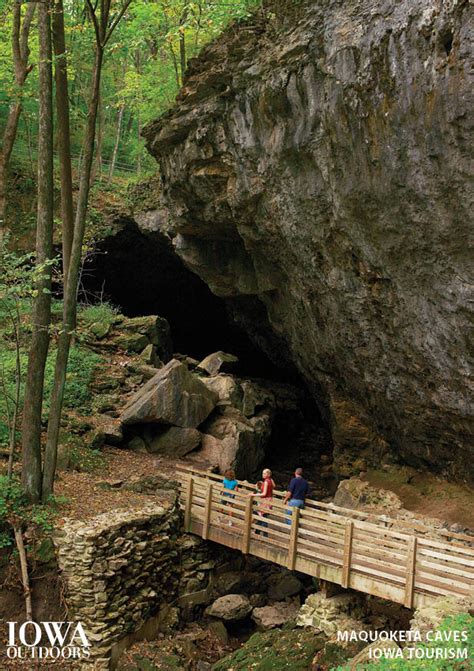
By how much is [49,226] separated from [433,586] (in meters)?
10.1

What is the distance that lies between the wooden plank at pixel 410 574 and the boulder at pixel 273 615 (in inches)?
130

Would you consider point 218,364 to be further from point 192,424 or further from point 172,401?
point 172,401

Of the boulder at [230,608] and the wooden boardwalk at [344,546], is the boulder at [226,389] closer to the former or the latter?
the wooden boardwalk at [344,546]

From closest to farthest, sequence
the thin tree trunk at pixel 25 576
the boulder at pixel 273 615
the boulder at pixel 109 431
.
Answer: the thin tree trunk at pixel 25 576 → the boulder at pixel 273 615 → the boulder at pixel 109 431

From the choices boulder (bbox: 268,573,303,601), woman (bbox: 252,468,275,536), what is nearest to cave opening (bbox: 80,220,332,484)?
boulder (bbox: 268,573,303,601)

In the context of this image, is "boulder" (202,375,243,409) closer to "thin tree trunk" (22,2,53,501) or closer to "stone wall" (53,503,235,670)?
"stone wall" (53,503,235,670)

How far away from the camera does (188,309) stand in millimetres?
30875

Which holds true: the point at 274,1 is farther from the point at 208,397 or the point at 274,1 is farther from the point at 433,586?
the point at 433,586

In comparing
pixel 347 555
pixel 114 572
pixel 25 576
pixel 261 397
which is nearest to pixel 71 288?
pixel 25 576

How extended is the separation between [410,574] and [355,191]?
7.09m

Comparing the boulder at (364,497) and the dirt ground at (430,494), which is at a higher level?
the dirt ground at (430,494)

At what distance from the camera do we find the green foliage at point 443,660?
5.49 m

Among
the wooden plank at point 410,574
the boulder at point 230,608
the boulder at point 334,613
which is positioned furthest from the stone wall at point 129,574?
the wooden plank at point 410,574

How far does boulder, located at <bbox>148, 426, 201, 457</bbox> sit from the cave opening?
218 inches
